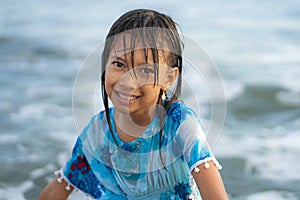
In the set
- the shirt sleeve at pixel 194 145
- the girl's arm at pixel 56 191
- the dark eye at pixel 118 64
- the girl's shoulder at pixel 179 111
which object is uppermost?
the dark eye at pixel 118 64

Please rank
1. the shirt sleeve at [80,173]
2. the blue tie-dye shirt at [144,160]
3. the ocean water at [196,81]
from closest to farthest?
the blue tie-dye shirt at [144,160], the shirt sleeve at [80,173], the ocean water at [196,81]

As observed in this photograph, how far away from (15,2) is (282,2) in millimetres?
2797

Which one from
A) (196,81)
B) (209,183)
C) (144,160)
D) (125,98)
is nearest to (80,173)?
(144,160)

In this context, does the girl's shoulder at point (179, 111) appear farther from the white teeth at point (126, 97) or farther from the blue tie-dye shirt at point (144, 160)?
the white teeth at point (126, 97)

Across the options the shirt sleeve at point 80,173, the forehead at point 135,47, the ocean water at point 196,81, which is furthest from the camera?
the ocean water at point 196,81

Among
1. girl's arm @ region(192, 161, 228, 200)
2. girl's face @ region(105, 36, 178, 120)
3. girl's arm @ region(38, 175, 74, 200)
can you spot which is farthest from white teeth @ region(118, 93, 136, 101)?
girl's arm @ region(38, 175, 74, 200)

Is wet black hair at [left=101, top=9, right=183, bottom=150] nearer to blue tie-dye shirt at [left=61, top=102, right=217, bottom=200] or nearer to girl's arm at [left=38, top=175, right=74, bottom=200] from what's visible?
blue tie-dye shirt at [left=61, top=102, right=217, bottom=200]

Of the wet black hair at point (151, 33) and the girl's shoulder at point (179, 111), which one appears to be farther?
the girl's shoulder at point (179, 111)

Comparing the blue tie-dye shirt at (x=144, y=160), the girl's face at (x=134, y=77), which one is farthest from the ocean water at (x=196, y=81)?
the girl's face at (x=134, y=77)

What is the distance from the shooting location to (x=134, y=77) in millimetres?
1929

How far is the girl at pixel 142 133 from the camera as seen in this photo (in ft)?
6.32

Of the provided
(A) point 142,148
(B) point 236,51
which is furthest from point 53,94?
(A) point 142,148

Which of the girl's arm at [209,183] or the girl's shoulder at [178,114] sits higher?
the girl's shoulder at [178,114]

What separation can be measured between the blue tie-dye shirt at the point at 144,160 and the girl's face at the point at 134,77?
117mm
